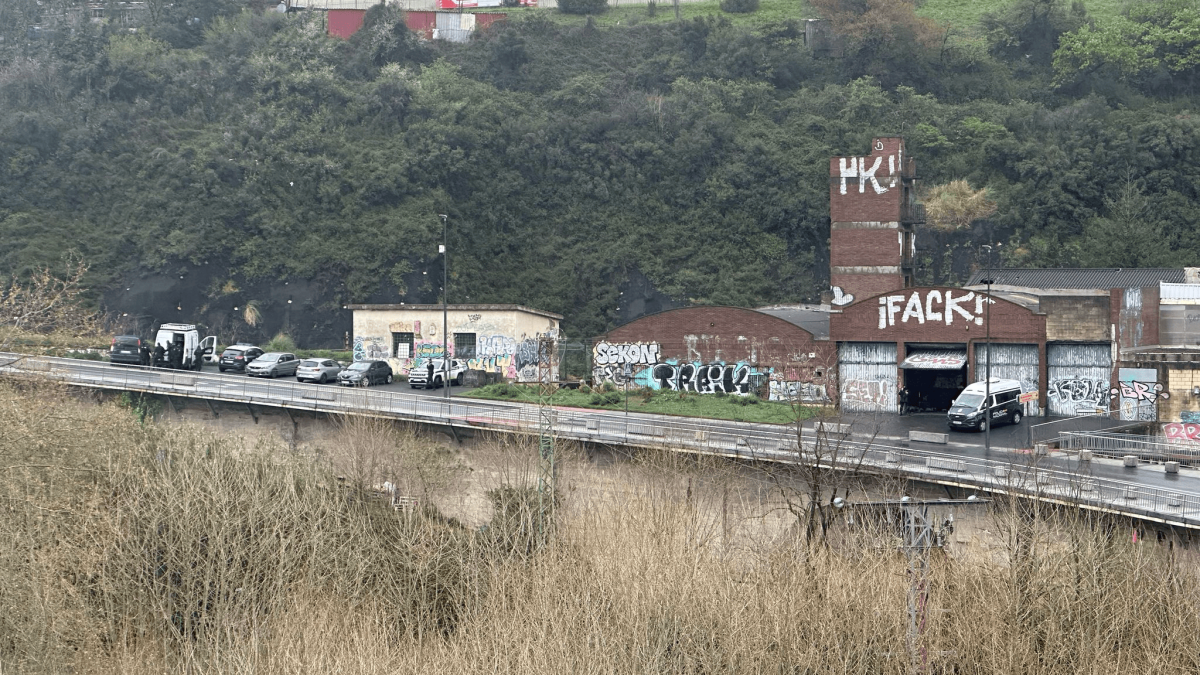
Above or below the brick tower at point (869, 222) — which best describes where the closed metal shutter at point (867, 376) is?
below

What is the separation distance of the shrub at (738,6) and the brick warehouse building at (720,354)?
5845 cm

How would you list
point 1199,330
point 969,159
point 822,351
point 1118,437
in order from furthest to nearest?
point 969,159
point 822,351
point 1199,330
point 1118,437

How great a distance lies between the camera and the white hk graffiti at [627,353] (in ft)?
206

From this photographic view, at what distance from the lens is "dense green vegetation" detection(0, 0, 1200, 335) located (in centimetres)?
8125

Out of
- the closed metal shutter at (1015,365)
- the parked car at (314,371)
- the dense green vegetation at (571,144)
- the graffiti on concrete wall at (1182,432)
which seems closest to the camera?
the graffiti on concrete wall at (1182,432)

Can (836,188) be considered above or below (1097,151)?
below

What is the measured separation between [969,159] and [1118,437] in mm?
46918

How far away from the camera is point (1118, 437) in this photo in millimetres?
44500

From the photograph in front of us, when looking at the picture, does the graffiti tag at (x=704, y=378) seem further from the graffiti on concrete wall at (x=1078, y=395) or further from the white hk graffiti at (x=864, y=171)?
the graffiti on concrete wall at (x=1078, y=395)

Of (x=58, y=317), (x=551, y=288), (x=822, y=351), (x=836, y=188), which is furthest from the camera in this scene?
(x=551, y=288)

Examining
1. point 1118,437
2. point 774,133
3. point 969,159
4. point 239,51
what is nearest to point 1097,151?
point 969,159

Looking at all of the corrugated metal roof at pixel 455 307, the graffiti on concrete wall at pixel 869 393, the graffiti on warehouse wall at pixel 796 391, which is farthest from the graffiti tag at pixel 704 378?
the corrugated metal roof at pixel 455 307

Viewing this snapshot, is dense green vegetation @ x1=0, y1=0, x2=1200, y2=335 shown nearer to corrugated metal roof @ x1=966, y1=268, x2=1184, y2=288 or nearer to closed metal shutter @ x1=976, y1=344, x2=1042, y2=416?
corrugated metal roof @ x1=966, y1=268, x2=1184, y2=288

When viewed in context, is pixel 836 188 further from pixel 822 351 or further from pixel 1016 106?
pixel 1016 106
